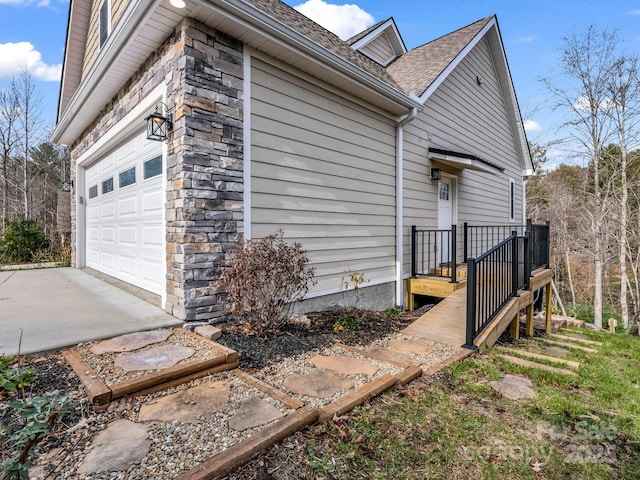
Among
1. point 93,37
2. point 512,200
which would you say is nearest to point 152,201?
point 93,37

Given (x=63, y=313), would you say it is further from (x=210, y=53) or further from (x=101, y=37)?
(x=101, y=37)

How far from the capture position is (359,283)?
550 centimetres

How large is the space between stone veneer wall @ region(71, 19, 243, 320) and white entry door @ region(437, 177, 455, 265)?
5022 millimetres

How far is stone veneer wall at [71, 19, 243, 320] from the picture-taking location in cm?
346

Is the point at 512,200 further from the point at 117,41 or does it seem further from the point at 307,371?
the point at 117,41

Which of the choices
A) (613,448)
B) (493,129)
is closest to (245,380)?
(613,448)

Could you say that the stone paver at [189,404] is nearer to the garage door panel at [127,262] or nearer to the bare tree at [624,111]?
the garage door panel at [127,262]

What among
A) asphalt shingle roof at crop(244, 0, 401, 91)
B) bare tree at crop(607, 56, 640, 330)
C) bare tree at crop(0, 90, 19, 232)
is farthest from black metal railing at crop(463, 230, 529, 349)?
bare tree at crop(0, 90, 19, 232)

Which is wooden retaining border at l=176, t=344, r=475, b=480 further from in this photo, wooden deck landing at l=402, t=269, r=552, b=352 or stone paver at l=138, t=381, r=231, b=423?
wooden deck landing at l=402, t=269, r=552, b=352

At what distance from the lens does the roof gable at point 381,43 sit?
834 cm

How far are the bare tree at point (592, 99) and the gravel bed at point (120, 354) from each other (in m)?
14.5

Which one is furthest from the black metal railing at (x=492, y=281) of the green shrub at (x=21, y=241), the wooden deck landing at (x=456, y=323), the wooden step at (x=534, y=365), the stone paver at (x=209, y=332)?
the green shrub at (x=21, y=241)

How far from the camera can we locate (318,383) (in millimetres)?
2691

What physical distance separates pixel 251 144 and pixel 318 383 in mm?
2658
